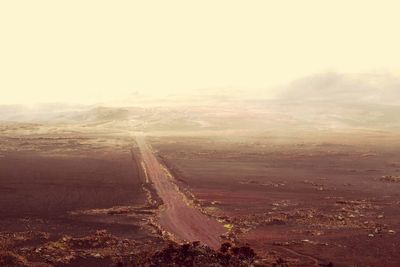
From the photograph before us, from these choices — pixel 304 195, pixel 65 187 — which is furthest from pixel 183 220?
pixel 65 187

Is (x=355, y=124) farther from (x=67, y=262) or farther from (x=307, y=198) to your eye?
(x=67, y=262)

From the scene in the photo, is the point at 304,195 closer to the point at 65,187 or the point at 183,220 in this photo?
the point at 183,220

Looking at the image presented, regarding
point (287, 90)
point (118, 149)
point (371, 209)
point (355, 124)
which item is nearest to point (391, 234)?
point (371, 209)

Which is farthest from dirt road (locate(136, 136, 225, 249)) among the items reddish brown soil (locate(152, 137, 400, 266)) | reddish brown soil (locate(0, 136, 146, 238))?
reddish brown soil (locate(0, 136, 146, 238))

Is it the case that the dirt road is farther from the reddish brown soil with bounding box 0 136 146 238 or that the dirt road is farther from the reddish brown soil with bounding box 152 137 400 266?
the reddish brown soil with bounding box 0 136 146 238

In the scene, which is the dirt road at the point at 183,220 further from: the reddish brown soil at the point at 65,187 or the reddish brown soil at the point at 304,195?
the reddish brown soil at the point at 65,187

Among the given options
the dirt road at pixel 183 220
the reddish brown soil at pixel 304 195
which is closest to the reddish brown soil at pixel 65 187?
the dirt road at pixel 183 220
